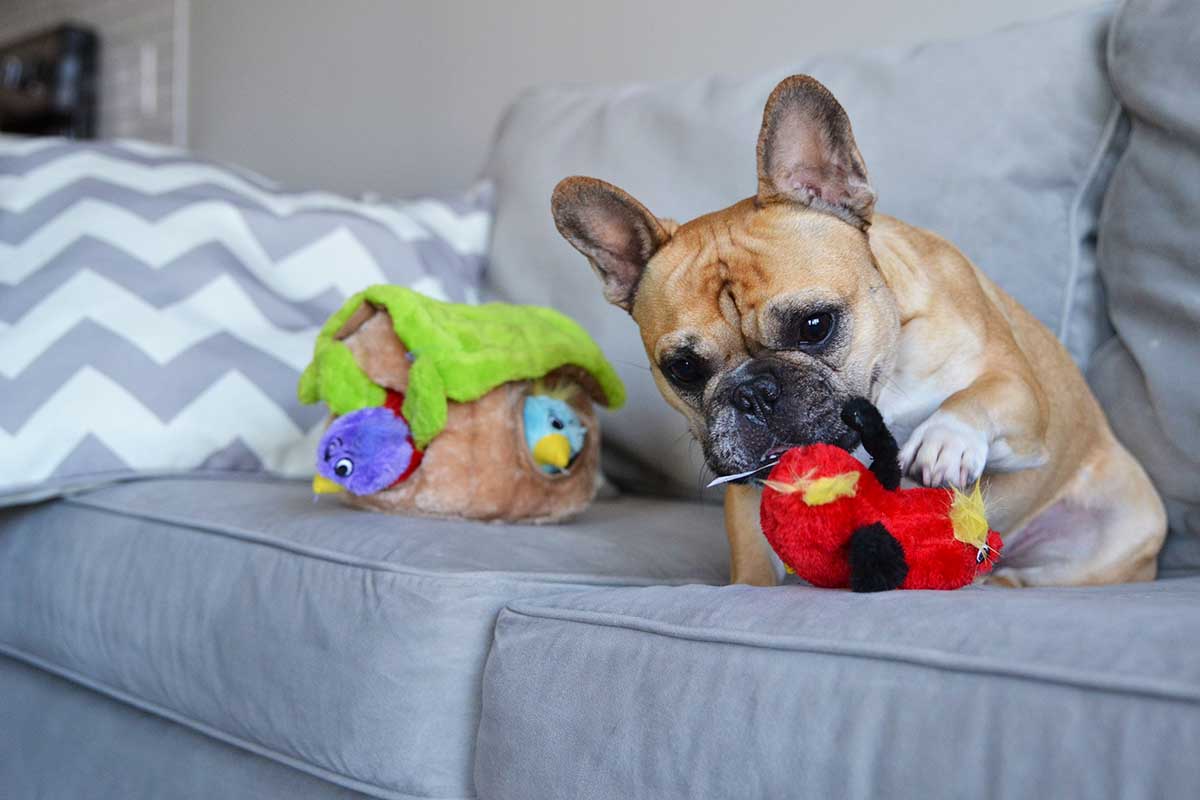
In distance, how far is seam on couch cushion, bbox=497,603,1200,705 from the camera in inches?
28.0

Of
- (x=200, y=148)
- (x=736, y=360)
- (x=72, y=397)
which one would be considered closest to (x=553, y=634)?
(x=736, y=360)

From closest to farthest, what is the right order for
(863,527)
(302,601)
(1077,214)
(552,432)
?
(863,527) → (302,601) → (552,432) → (1077,214)

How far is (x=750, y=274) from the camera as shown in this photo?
53.6 inches

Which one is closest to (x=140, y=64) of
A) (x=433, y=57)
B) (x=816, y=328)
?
(x=433, y=57)

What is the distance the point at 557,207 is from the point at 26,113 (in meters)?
4.79

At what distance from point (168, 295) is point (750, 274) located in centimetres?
118

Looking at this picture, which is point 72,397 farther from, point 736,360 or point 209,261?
point 736,360

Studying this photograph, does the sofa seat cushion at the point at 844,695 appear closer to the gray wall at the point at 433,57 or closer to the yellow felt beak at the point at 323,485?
the yellow felt beak at the point at 323,485

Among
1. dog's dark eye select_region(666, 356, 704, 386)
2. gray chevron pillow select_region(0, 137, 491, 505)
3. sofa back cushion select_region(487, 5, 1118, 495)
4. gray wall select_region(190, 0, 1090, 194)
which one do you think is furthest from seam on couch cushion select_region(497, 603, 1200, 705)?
gray wall select_region(190, 0, 1090, 194)

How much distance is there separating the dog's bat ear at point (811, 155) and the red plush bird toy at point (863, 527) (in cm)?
47

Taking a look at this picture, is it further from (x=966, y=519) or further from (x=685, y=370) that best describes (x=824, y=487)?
(x=685, y=370)

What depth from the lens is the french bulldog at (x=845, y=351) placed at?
128 cm

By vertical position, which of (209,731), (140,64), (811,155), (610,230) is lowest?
(209,731)

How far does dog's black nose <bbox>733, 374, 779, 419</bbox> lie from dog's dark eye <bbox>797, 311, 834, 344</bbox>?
0.32ft
